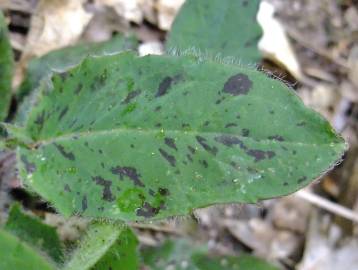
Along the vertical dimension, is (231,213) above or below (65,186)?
below

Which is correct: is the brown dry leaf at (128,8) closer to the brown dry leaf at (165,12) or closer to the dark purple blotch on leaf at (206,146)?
the brown dry leaf at (165,12)

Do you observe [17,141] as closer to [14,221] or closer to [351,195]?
[14,221]

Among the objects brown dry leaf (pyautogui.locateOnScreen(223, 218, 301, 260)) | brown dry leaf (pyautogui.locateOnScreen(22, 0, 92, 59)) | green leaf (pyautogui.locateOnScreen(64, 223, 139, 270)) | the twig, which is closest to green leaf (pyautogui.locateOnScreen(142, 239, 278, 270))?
brown dry leaf (pyautogui.locateOnScreen(223, 218, 301, 260))

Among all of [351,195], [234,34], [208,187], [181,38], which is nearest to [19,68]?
[181,38]

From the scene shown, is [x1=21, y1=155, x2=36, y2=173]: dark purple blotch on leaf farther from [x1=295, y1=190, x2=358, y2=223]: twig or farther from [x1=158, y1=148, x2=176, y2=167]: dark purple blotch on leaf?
[x1=295, y1=190, x2=358, y2=223]: twig

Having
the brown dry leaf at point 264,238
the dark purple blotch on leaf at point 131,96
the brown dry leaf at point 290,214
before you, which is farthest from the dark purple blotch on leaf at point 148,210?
the brown dry leaf at point 290,214

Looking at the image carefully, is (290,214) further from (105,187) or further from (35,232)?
(105,187)
